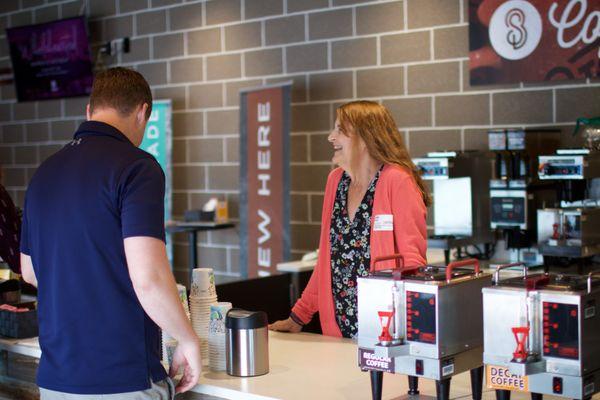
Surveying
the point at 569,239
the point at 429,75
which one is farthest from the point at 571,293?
the point at 429,75

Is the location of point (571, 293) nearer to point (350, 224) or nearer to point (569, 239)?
point (350, 224)

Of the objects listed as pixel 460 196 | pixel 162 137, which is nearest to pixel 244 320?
pixel 460 196

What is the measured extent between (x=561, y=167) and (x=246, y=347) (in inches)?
91.2

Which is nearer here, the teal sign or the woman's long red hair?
the woman's long red hair

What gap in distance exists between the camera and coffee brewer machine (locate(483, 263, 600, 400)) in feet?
5.75

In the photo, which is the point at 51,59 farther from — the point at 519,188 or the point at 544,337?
the point at 544,337

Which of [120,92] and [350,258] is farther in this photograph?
[350,258]

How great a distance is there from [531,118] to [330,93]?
1457 mm

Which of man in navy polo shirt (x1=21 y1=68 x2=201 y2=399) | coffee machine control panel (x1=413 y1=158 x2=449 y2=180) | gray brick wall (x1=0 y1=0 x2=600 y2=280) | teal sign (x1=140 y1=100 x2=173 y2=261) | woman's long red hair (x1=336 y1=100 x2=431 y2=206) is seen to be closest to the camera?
man in navy polo shirt (x1=21 y1=68 x2=201 y2=399)

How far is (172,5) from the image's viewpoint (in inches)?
263

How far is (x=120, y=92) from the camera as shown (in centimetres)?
219

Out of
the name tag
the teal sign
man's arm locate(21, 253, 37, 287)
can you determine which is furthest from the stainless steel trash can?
the teal sign

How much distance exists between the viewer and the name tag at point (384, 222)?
288 centimetres

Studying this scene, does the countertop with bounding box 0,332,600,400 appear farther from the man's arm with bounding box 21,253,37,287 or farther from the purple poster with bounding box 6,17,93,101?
the purple poster with bounding box 6,17,93,101
